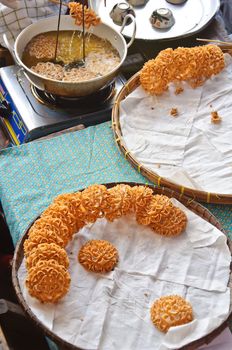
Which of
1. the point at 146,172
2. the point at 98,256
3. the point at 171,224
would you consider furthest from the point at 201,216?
the point at 98,256

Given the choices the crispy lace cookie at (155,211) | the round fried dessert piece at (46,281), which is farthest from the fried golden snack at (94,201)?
the round fried dessert piece at (46,281)

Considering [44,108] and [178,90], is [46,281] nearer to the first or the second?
[44,108]

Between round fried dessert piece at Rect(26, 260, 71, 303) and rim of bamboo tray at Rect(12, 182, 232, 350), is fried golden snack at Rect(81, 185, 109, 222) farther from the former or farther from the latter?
round fried dessert piece at Rect(26, 260, 71, 303)

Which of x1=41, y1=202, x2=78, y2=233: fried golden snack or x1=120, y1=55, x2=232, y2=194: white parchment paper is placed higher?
x1=41, y1=202, x2=78, y2=233: fried golden snack

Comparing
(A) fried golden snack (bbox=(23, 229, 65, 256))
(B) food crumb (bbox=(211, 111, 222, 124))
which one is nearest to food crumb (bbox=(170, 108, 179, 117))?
(B) food crumb (bbox=(211, 111, 222, 124))

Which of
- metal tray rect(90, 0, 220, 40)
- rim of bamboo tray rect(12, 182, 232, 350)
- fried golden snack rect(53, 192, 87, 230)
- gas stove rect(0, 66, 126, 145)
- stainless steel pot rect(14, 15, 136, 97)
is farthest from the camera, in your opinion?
metal tray rect(90, 0, 220, 40)
